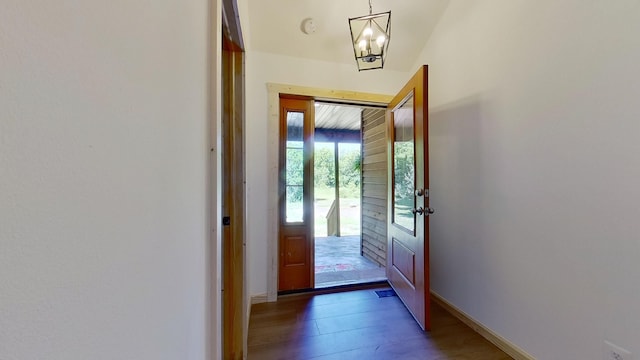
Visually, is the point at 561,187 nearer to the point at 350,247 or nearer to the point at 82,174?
the point at 82,174

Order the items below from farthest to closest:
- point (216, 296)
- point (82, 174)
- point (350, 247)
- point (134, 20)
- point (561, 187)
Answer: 1. point (350, 247)
2. point (561, 187)
3. point (216, 296)
4. point (134, 20)
5. point (82, 174)

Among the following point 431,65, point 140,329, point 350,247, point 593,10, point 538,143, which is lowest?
point 350,247

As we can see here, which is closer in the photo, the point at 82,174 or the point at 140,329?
the point at 82,174

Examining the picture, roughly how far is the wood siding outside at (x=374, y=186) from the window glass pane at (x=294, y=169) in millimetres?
1338

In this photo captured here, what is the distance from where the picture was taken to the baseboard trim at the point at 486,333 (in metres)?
1.62

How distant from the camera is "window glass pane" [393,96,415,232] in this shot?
2109 millimetres

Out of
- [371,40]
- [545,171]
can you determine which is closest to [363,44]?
[371,40]

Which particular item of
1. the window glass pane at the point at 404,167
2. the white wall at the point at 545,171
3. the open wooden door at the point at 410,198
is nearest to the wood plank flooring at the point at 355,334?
the open wooden door at the point at 410,198

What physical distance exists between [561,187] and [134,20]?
1.91 m

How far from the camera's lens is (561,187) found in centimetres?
142

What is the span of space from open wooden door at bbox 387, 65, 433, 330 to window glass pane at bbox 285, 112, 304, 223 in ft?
2.96

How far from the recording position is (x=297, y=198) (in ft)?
8.46

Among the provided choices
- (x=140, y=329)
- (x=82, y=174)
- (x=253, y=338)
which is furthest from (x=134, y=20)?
(x=253, y=338)

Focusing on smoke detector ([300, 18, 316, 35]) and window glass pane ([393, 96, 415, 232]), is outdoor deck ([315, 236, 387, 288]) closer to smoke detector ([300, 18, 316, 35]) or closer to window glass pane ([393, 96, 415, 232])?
window glass pane ([393, 96, 415, 232])
